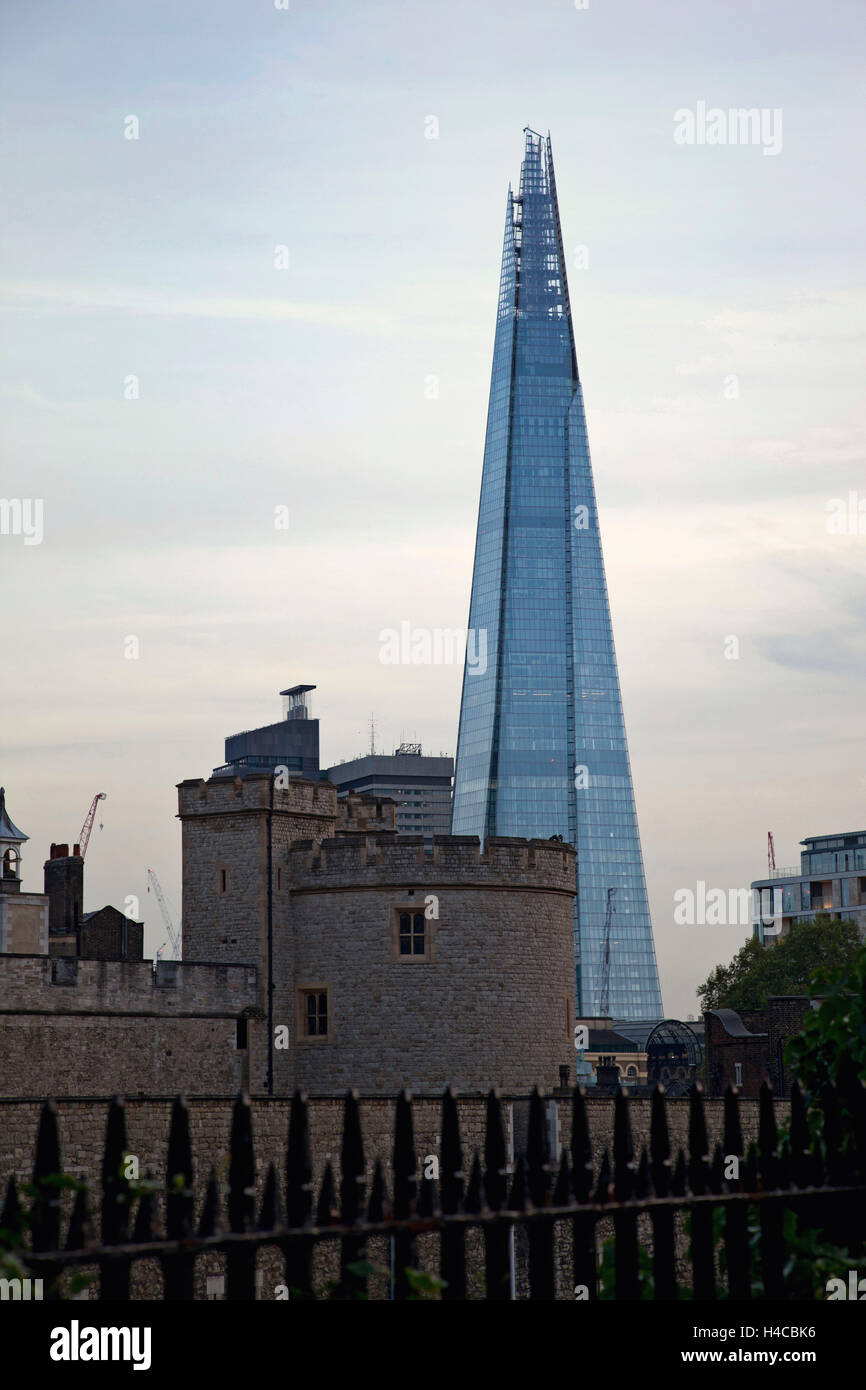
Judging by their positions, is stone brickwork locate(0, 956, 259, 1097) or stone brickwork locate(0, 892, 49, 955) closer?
stone brickwork locate(0, 956, 259, 1097)

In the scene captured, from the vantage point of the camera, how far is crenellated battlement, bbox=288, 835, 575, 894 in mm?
48781

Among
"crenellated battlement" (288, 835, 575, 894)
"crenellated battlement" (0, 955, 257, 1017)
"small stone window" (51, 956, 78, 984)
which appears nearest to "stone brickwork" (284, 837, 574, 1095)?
"crenellated battlement" (288, 835, 575, 894)

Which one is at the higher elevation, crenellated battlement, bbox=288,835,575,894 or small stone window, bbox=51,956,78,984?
crenellated battlement, bbox=288,835,575,894

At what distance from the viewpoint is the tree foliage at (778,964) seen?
4619 inches

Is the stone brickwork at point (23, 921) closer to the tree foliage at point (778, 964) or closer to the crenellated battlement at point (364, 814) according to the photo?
the crenellated battlement at point (364, 814)

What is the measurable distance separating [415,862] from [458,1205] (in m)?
40.1

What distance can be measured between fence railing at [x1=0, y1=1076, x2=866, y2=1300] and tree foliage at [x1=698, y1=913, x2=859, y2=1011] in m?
106

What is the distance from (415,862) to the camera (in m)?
48.8

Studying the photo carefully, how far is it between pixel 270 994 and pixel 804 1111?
3959 cm

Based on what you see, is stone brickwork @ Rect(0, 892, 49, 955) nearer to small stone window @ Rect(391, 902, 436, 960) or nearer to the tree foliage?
small stone window @ Rect(391, 902, 436, 960)

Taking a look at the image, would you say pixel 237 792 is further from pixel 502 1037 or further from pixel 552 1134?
pixel 552 1134

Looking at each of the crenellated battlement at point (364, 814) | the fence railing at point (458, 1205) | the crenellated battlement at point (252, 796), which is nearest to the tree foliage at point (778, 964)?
the crenellated battlement at point (364, 814)
